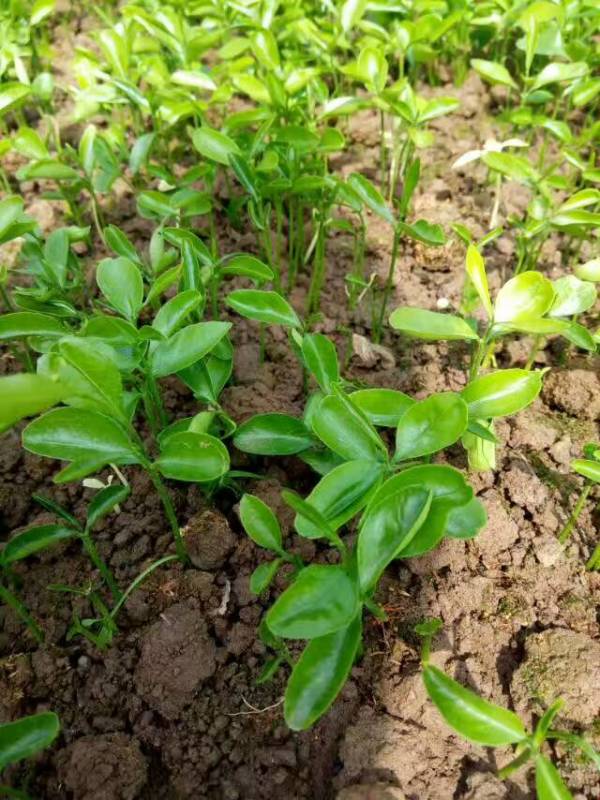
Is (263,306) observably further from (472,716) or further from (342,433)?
(472,716)

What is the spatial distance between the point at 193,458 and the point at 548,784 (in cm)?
52

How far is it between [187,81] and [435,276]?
2.23 feet

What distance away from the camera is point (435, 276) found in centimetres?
146

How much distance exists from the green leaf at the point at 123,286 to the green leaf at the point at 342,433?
34 centimetres

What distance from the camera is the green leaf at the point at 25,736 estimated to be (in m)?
0.66

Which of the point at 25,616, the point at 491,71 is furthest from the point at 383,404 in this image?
the point at 491,71

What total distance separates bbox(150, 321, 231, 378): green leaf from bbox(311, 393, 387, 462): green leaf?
0.19 m

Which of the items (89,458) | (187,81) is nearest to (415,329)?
(89,458)

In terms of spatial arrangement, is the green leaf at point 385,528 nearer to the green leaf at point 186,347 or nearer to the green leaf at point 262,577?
the green leaf at point 262,577

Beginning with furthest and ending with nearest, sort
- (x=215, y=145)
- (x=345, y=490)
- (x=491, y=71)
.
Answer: (x=491, y=71) < (x=215, y=145) < (x=345, y=490)

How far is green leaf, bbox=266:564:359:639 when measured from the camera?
2.14 feet

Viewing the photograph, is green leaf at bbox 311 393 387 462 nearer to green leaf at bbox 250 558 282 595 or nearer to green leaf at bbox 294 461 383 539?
green leaf at bbox 294 461 383 539

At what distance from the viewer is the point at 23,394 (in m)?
0.60

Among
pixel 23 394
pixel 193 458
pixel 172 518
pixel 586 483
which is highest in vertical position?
pixel 23 394
